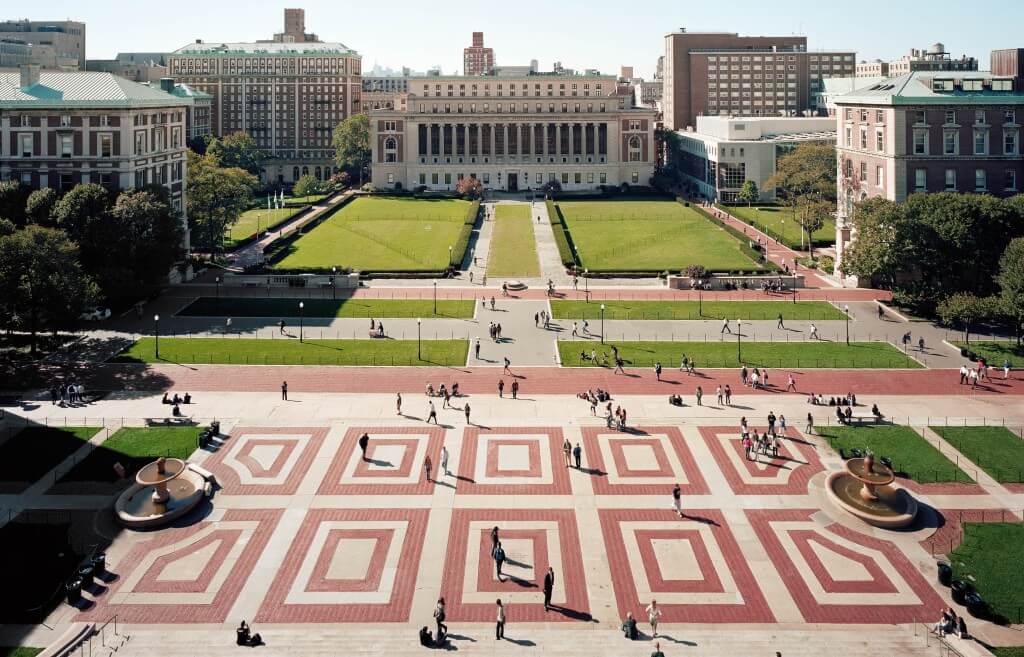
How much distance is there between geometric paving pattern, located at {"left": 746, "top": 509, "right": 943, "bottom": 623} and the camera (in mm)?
39438

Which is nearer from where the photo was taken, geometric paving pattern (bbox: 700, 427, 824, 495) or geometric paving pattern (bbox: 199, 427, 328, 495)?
geometric paving pattern (bbox: 700, 427, 824, 495)

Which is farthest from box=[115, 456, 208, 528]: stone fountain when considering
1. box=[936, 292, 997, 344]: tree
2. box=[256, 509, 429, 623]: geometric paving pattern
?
box=[936, 292, 997, 344]: tree

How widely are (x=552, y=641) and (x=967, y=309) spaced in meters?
56.4

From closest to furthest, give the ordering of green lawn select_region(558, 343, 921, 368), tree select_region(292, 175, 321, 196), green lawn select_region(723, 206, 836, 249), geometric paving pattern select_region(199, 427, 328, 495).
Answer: geometric paving pattern select_region(199, 427, 328, 495), green lawn select_region(558, 343, 921, 368), green lawn select_region(723, 206, 836, 249), tree select_region(292, 175, 321, 196)

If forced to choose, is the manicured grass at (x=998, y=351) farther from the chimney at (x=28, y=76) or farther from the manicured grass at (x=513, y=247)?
the chimney at (x=28, y=76)

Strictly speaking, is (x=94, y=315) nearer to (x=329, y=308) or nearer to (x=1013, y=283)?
(x=329, y=308)

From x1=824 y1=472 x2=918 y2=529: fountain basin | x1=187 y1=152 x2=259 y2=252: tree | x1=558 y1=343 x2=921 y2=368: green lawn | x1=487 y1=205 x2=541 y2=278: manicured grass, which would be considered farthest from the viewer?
x1=187 y1=152 x2=259 y2=252: tree

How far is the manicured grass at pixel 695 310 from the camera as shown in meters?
90.3

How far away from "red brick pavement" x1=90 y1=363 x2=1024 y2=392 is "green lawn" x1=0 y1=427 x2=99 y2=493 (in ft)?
32.1

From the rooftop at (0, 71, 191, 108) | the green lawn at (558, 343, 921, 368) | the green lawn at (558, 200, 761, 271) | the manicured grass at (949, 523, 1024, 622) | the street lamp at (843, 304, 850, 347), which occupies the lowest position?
the manicured grass at (949, 523, 1024, 622)

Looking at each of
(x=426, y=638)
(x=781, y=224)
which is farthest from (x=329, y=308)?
(x=781, y=224)

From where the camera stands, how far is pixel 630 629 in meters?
37.2

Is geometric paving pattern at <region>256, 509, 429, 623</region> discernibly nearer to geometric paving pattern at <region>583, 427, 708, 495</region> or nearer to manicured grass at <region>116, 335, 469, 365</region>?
geometric paving pattern at <region>583, 427, 708, 495</region>

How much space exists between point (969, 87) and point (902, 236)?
20991 mm
